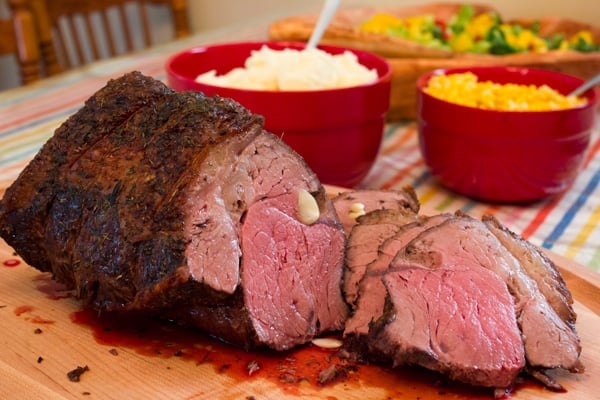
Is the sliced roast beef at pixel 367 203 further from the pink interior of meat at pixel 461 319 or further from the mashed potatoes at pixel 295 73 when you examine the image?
the mashed potatoes at pixel 295 73

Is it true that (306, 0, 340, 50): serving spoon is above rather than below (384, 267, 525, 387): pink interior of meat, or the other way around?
above

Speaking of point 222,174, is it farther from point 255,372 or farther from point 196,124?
point 255,372

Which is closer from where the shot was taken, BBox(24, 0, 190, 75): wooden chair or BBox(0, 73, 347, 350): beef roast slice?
BBox(0, 73, 347, 350): beef roast slice

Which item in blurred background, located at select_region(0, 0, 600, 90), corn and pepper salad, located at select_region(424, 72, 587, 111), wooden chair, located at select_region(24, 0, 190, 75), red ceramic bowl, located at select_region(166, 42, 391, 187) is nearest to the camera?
red ceramic bowl, located at select_region(166, 42, 391, 187)

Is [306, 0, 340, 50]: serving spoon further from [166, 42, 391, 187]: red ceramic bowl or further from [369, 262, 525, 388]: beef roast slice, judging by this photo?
[369, 262, 525, 388]: beef roast slice

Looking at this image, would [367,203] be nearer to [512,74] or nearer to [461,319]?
[461,319]

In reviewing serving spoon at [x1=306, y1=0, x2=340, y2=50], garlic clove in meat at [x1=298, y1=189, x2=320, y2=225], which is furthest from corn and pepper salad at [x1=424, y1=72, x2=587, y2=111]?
garlic clove in meat at [x1=298, y1=189, x2=320, y2=225]

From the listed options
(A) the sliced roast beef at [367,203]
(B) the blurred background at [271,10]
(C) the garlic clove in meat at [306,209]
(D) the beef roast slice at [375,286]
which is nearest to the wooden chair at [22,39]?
(B) the blurred background at [271,10]

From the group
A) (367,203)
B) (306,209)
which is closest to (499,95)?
(367,203)
